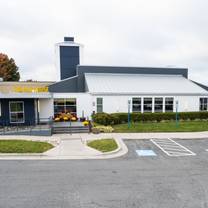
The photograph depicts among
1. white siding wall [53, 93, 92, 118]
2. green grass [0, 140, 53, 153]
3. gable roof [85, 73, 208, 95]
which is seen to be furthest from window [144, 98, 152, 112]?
green grass [0, 140, 53, 153]

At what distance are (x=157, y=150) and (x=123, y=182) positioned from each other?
194 inches

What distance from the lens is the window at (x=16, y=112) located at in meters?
17.5

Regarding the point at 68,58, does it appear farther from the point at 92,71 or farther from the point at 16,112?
the point at 16,112

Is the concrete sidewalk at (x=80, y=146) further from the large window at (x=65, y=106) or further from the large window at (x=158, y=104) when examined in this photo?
the large window at (x=158, y=104)

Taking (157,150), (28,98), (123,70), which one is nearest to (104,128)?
(157,150)

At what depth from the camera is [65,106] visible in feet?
69.9

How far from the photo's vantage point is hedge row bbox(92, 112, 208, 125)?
1833 centimetres

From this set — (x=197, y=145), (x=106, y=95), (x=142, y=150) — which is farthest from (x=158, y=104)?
(x=142, y=150)

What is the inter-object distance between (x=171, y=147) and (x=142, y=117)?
901cm

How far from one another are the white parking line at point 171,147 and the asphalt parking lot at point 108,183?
25.2 inches

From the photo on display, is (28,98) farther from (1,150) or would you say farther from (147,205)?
(147,205)

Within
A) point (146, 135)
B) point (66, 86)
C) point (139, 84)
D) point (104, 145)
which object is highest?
point (139, 84)

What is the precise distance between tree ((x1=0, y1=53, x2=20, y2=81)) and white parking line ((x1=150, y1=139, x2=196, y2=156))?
48.5 meters

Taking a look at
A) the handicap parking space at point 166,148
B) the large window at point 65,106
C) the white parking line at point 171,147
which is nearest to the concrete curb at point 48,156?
the handicap parking space at point 166,148
